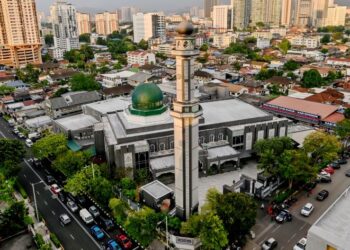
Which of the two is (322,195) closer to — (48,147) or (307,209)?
(307,209)

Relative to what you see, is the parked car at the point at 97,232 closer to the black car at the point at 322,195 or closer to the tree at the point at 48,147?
the tree at the point at 48,147

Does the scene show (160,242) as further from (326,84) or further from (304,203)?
(326,84)

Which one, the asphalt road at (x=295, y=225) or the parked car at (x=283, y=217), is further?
the parked car at (x=283, y=217)

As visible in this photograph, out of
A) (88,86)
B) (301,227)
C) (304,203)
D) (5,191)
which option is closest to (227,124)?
(304,203)

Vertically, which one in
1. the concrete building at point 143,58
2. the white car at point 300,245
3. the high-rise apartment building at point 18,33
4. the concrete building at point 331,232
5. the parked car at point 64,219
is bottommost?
the parked car at point 64,219

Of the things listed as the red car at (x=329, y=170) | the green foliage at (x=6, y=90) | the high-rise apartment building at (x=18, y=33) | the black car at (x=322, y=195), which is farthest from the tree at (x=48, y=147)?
the high-rise apartment building at (x=18, y=33)

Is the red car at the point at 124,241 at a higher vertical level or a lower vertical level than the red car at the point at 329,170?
lower

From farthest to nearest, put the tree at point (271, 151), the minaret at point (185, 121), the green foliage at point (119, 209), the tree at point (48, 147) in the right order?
the tree at point (48, 147), the tree at point (271, 151), the green foliage at point (119, 209), the minaret at point (185, 121)
